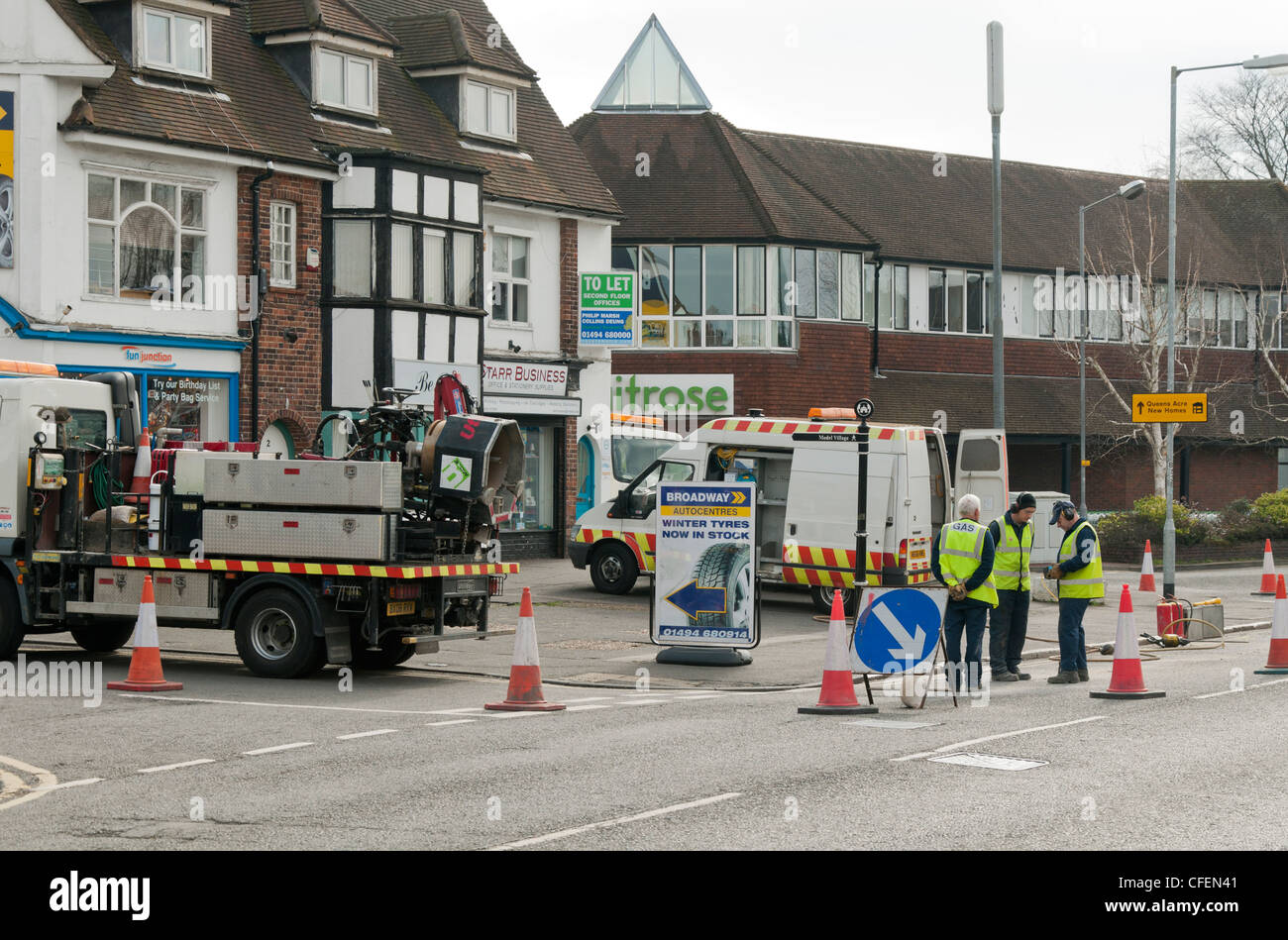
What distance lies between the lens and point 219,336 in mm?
25719

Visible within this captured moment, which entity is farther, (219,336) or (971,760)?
(219,336)

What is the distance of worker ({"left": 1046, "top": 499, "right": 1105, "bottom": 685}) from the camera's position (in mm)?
15781

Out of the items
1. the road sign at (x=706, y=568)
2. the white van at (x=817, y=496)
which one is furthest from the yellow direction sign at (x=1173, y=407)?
the road sign at (x=706, y=568)

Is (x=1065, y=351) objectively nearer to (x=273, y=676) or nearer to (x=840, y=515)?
(x=840, y=515)

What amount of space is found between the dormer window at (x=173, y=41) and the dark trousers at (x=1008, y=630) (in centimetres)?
1629

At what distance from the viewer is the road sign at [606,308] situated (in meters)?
32.8

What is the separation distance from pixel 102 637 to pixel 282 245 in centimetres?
1102

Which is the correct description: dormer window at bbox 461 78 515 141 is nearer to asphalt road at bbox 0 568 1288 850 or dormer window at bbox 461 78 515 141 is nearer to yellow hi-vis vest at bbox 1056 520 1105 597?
asphalt road at bbox 0 568 1288 850

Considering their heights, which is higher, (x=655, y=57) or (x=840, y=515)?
(x=655, y=57)

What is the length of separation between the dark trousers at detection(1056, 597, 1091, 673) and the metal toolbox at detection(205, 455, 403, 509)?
6442 millimetres

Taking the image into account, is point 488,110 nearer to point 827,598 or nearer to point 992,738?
point 827,598

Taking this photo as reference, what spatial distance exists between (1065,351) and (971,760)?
3768cm

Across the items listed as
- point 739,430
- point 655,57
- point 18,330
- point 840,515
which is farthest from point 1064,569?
point 655,57

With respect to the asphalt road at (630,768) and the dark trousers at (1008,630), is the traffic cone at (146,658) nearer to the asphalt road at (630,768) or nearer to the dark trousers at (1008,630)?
the asphalt road at (630,768)
